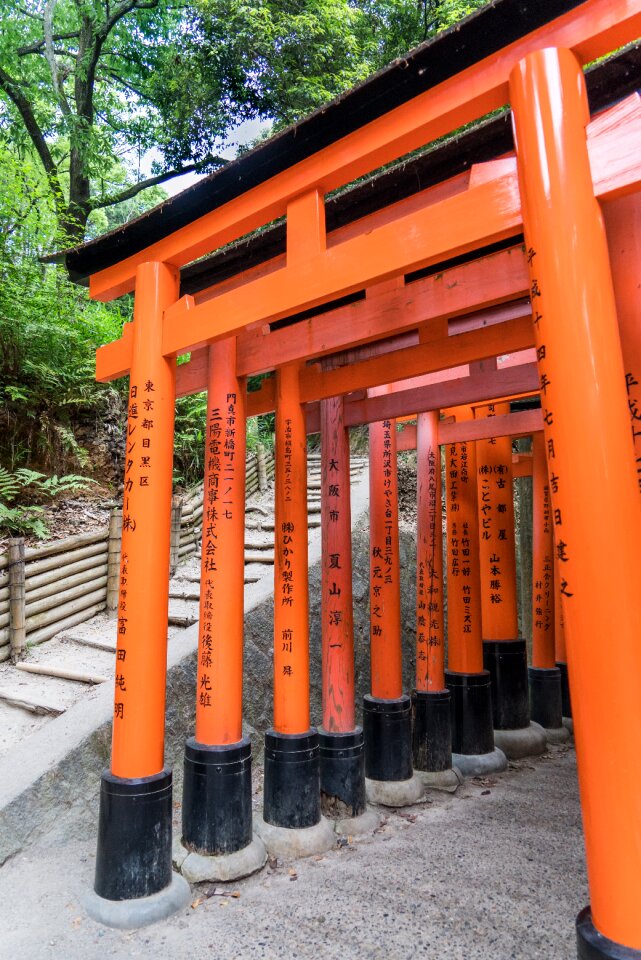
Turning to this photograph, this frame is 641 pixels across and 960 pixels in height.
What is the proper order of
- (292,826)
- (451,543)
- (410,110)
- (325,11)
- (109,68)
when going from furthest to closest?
(109,68), (325,11), (451,543), (292,826), (410,110)

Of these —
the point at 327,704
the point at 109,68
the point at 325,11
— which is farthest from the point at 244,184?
the point at 109,68

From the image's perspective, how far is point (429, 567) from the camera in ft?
18.8

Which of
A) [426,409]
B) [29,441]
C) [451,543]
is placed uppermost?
[29,441]

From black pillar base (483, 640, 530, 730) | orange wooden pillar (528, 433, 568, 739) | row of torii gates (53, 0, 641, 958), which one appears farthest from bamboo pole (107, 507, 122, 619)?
orange wooden pillar (528, 433, 568, 739)

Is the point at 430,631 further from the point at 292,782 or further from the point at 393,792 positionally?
the point at 292,782

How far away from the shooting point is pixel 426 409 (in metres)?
4.50

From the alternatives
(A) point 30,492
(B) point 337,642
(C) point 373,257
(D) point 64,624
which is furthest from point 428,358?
(A) point 30,492

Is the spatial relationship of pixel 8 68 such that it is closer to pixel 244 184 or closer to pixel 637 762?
pixel 244 184

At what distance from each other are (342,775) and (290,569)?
5.14ft

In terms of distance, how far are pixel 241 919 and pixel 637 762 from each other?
7.87 ft

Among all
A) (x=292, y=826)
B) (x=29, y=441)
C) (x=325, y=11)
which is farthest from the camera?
(x=325, y=11)

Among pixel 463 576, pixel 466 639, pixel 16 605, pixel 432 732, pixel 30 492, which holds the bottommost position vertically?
pixel 432 732

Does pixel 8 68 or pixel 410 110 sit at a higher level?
pixel 8 68

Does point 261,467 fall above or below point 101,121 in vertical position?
below
